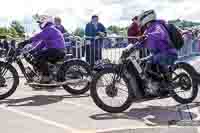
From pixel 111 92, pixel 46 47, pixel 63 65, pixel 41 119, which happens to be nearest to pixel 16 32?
pixel 46 47

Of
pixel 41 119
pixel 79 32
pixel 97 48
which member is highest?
pixel 79 32

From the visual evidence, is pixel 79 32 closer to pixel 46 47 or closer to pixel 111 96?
pixel 46 47

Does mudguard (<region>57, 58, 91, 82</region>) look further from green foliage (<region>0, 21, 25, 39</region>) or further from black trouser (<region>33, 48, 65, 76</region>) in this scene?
green foliage (<region>0, 21, 25, 39</region>)

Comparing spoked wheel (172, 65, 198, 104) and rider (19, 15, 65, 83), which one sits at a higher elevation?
rider (19, 15, 65, 83)

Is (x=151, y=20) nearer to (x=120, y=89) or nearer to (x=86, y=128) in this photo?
(x=120, y=89)

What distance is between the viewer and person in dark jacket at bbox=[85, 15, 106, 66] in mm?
12883

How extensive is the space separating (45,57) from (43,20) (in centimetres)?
78

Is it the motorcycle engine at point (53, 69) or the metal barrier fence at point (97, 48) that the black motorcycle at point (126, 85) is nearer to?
the motorcycle engine at point (53, 69)

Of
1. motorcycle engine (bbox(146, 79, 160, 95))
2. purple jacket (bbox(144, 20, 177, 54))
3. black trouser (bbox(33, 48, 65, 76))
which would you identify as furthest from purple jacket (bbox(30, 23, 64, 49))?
motorcycle engine (bbox(146, 79, 160, 95))

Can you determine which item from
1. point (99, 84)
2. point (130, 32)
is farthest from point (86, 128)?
point (130, 32)

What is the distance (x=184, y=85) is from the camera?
8578 millimetres

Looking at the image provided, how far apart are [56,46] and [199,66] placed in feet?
9.81

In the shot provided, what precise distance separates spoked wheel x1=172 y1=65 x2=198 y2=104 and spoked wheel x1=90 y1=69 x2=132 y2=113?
1029mm

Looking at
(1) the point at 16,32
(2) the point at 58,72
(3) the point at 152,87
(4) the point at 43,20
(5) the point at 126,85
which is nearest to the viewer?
(5) the point at 126,85
